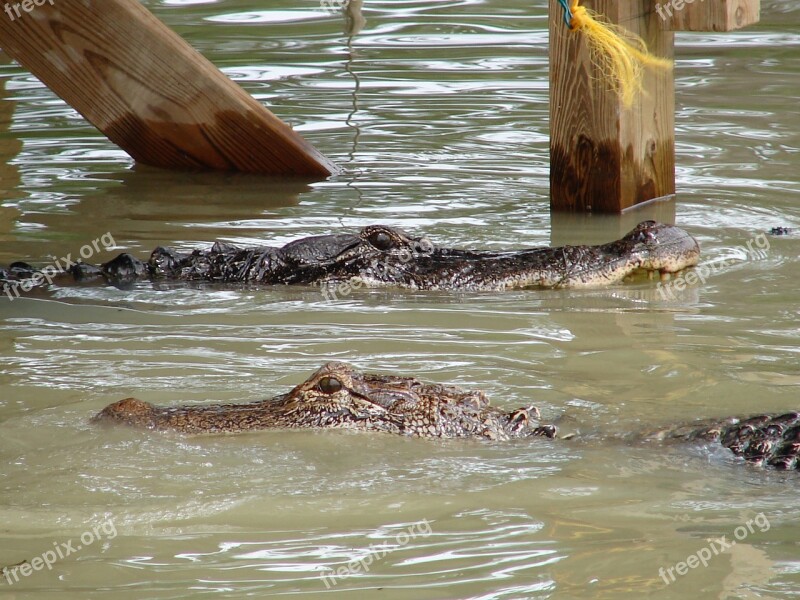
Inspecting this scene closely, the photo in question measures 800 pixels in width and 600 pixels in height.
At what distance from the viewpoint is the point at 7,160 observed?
389 inches

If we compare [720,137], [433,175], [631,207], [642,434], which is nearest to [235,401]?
[642,434]

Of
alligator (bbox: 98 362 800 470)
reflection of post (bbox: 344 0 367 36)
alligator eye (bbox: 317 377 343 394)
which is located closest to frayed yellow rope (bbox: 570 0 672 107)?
alligator (bbox: 98 362 800 470)

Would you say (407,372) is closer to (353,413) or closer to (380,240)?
(353,413)

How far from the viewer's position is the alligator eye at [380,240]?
6676mm

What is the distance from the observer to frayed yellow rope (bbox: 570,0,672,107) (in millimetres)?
6770

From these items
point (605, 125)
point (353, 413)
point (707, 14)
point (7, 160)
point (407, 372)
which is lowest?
point (407, 372)

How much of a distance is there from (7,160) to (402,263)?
473cm

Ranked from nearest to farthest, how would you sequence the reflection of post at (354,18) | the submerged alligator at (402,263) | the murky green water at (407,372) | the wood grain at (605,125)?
1. the murky green water at (407,372)
2. the submerged alligator at (402,263)
3. the wood grain at (605,125)
4. the reflection of post at (354,18)

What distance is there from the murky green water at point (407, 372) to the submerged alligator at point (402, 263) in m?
0.12

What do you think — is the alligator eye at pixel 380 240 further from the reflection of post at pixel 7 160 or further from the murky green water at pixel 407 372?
the reflection of post at pixel 7 160

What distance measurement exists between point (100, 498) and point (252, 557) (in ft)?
2.32

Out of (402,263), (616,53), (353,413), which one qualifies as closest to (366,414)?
(353,413)

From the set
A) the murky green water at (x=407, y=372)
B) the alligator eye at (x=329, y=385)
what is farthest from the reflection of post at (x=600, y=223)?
the alligator eye at (x=329, y=385)

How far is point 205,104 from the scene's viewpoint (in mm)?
8539
